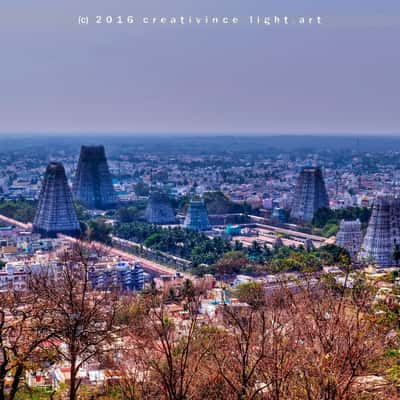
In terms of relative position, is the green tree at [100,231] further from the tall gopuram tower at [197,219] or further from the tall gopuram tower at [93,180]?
the tall gopuram tower at [93,180]

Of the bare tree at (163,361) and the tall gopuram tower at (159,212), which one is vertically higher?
the bare tree at (163,361)

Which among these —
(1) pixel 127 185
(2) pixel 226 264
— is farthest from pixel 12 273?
(1) pixel 127 185

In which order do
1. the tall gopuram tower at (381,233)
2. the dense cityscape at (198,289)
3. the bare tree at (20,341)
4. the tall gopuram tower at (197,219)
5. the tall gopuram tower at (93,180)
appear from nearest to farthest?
the bare tree at (20,341), the dense cityscape at (198,289), the tall gopuram tower at (381,233), the tall gopuram tower at (197,219), the tall gopuram tower at (93,180)

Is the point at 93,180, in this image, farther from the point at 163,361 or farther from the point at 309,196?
the point at 163,361

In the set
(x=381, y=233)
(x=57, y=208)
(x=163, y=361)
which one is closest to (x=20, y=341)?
(x=163, y=361)

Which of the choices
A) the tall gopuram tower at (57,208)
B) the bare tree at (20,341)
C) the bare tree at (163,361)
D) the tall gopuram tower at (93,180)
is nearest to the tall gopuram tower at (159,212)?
the tall gopuram tower at (93,180)
